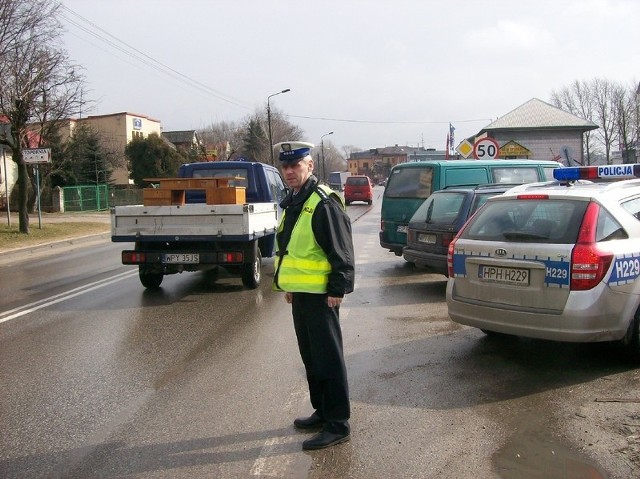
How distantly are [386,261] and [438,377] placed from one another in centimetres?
763

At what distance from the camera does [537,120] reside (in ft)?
125

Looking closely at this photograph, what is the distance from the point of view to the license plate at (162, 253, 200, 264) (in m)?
8.68

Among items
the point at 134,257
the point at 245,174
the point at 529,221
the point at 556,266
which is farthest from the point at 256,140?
the point at 556,266

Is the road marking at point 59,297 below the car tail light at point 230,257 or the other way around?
below

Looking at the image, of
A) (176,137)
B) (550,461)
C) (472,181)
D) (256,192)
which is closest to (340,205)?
(550,461)

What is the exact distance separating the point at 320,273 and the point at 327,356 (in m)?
0.53

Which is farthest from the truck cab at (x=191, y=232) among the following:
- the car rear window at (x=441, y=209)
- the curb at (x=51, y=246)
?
the curb at (x=51, y=246)

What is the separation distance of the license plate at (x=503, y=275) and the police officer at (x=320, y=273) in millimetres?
2023

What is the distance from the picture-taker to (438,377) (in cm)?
499

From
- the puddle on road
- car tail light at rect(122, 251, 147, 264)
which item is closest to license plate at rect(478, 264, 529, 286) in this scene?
the puddle on road

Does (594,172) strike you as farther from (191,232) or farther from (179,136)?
(179,136)

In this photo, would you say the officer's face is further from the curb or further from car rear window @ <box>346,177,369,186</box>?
car rear window @ <box>346,177,369,186</box>

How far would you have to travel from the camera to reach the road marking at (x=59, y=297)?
7.89 metres

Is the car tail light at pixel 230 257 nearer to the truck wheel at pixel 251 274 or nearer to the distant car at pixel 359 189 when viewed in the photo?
the truck wheel at pixel 251 274
